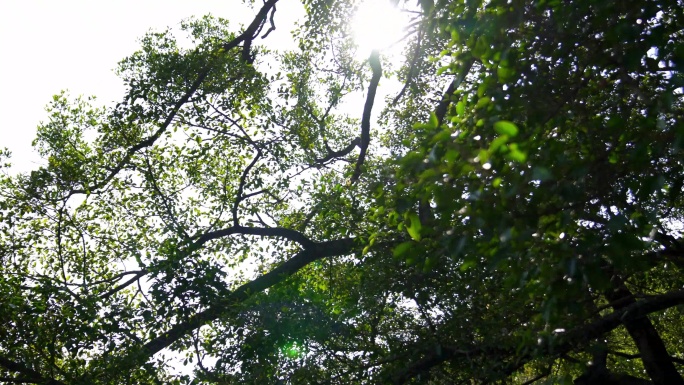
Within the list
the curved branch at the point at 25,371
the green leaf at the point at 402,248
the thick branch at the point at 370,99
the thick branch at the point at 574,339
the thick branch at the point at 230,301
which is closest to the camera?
the green leaf at the point at 402,248

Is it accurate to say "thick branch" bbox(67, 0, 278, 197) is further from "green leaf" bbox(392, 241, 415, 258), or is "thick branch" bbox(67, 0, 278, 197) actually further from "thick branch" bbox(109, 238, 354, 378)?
"green leaf" bbox(392, 241, 415, 258)

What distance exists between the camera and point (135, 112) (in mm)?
11312

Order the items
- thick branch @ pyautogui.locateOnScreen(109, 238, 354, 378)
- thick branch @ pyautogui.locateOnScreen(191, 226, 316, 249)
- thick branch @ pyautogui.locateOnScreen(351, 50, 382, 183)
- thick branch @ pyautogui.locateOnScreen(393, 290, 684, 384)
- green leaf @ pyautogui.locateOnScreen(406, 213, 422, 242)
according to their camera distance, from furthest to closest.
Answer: thick branch @ pyautogui.locateOnScreen(191, 226, 316, 249)
thick branch @ pyautogui.locateOnScreen(351, 50, 382, 183)
thick branch @ pyautogui.locateOnScreen(109, 238, 354, 378)
thick branch @ pyautogui.locateOnScreen(393, 290, 684, 384)
green leaf @ pyautogui.locateOnScreen(406, 213, 422, 242)

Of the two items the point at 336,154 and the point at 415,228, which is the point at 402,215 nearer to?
the point at 415,228

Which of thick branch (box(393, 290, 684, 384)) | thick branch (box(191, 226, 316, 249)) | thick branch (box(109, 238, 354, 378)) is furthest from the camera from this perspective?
thick branch (box(191, 226, 316, 249))

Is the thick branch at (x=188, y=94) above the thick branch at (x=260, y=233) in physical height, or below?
above

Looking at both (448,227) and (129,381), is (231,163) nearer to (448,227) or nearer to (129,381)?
(129,381)

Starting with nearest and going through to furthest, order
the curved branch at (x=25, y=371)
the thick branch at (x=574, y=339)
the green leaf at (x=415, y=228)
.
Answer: the green leaf at (x=415, y=228), the thick branch at (x=574, y=339), the curved branch at (x=25, y=371)

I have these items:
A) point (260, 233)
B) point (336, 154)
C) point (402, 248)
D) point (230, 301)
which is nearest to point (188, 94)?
point (260, 233)

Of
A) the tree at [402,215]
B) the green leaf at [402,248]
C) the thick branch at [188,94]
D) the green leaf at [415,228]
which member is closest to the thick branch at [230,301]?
the tree at [402,215]

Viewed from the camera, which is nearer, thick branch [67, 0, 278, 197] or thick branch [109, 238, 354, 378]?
thick branch [109, 238, 354, 378]

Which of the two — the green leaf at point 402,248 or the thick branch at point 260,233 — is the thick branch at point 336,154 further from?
the green leaf at point 402,248

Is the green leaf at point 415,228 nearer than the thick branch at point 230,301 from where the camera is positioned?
Yes

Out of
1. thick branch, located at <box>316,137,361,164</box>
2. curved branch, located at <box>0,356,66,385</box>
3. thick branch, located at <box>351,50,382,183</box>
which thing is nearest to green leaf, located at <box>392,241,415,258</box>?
curved branch, located at <box>0,356,66,385</box>
